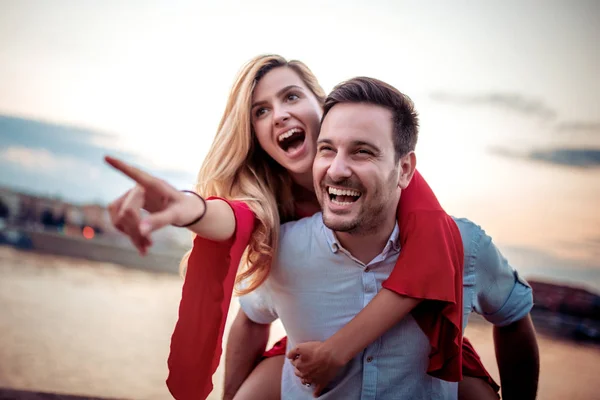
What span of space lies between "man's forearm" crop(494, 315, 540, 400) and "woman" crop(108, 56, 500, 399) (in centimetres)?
54

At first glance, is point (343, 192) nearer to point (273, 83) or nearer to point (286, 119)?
point (286, 119)

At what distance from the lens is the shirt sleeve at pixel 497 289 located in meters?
1.92

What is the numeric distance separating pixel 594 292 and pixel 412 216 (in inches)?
173

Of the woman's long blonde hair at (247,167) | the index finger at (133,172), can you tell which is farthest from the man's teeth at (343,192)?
the index finger at (133,172)

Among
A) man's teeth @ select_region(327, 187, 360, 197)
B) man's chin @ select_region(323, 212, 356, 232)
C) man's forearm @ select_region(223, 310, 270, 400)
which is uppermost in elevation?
man's teeth @ select_region(327, 187, 360, 197)

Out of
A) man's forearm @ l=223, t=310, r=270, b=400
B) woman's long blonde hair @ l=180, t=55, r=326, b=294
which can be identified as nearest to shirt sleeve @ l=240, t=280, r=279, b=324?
man's forearm @ l=223, t=310, r=270, b=400

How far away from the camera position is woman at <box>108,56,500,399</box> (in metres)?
1.33

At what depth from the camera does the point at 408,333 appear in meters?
1.77

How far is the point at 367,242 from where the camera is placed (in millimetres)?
1787

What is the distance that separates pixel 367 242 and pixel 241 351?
0.77 m

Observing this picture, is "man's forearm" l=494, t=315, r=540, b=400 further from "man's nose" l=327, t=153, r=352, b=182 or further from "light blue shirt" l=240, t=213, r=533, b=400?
"man's nose" l=327, t=153, r=352, b=182

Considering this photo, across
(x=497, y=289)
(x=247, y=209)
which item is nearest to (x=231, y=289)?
(x=247, y=209)

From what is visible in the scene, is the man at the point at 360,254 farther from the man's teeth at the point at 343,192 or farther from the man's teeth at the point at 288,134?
the man's teeth at the point at 288,134

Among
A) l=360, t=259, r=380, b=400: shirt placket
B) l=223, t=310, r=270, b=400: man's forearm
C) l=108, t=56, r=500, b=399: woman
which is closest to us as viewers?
l=108, t=56, r=500, b=399: woman
